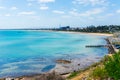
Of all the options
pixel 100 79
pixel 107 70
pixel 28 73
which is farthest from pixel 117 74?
pixel 28 73

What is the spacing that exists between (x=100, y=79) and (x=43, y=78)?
18.5 feet

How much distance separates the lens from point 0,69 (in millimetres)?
48031

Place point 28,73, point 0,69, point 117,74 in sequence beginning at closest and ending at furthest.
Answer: point 117,74
point 28,73
point 0,69

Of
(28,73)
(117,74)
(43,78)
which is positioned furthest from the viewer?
(28,73)

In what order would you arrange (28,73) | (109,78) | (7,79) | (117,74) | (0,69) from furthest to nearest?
(0,69) → (28,73) → (7,79) → (109,78) → (117,74)

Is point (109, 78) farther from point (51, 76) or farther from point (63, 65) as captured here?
point (63, 65)

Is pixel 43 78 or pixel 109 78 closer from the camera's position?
pixel 43 78

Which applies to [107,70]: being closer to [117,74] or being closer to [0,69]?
[117,74]

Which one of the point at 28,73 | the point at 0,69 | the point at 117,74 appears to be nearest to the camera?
the point at 117,74

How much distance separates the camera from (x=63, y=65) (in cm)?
4841

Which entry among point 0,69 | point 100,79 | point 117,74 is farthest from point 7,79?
point 117,74

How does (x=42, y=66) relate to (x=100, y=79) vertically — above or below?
below

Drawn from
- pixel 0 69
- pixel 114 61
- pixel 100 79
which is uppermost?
pixel 114 61

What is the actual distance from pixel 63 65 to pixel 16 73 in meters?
9.76
